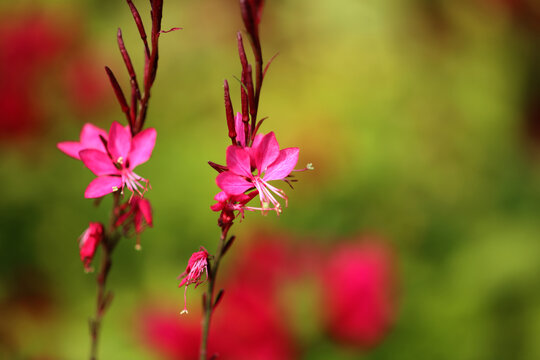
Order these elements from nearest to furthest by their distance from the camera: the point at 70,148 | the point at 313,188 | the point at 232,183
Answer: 1. the point at 232,183
2. the point at 70,148
3. the point at 313,188

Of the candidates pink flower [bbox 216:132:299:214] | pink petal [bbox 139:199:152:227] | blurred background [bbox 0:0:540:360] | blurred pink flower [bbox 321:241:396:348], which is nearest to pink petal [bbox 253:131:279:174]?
pink flower [bbox 216:132:299:214]

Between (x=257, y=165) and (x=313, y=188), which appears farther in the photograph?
(x=313, y=188)

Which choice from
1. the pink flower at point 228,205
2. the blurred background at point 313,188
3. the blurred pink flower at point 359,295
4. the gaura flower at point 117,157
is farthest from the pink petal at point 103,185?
the blurred pink flower at point 359,295

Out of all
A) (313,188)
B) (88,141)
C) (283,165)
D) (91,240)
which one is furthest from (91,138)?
(313,188)

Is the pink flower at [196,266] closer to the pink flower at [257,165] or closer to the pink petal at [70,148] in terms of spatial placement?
the pink flower at [257,165]

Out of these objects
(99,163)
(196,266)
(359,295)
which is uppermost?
(359,295)

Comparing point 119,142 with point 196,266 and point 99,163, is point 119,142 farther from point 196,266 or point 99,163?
point 196,266
